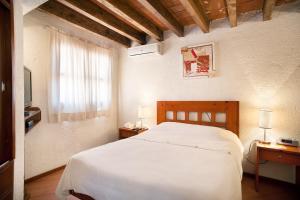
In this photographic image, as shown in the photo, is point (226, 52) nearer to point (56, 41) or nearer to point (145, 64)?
point (145, 64)

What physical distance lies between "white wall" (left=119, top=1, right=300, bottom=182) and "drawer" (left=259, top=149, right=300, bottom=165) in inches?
14.6

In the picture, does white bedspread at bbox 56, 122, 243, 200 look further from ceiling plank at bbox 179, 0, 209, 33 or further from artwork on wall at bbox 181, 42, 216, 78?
ceiling plank at bbox 179, 0, 209, 33

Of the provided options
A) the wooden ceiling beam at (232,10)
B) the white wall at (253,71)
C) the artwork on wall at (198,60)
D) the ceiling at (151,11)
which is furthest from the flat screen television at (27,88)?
the wooden ceiling beam at (232,10)

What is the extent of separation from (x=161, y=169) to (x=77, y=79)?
2246 mm

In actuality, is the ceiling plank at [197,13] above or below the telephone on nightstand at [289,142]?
above

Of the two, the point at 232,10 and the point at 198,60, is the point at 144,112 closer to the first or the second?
the point at 198,60

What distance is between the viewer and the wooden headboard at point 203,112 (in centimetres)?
257

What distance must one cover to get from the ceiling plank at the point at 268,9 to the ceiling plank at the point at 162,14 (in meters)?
1.22

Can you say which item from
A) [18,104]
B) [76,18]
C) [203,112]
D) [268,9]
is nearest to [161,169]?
[18,104]

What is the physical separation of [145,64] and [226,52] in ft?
5.06

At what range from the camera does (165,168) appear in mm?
1353

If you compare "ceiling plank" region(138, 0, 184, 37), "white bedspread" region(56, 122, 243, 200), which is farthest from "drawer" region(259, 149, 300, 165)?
"ceiling plank" region(138, 0, 184, 37)

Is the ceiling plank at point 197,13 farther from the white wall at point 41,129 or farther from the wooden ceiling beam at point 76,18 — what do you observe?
the white wall at point 41,129

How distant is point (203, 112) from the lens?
284cm
